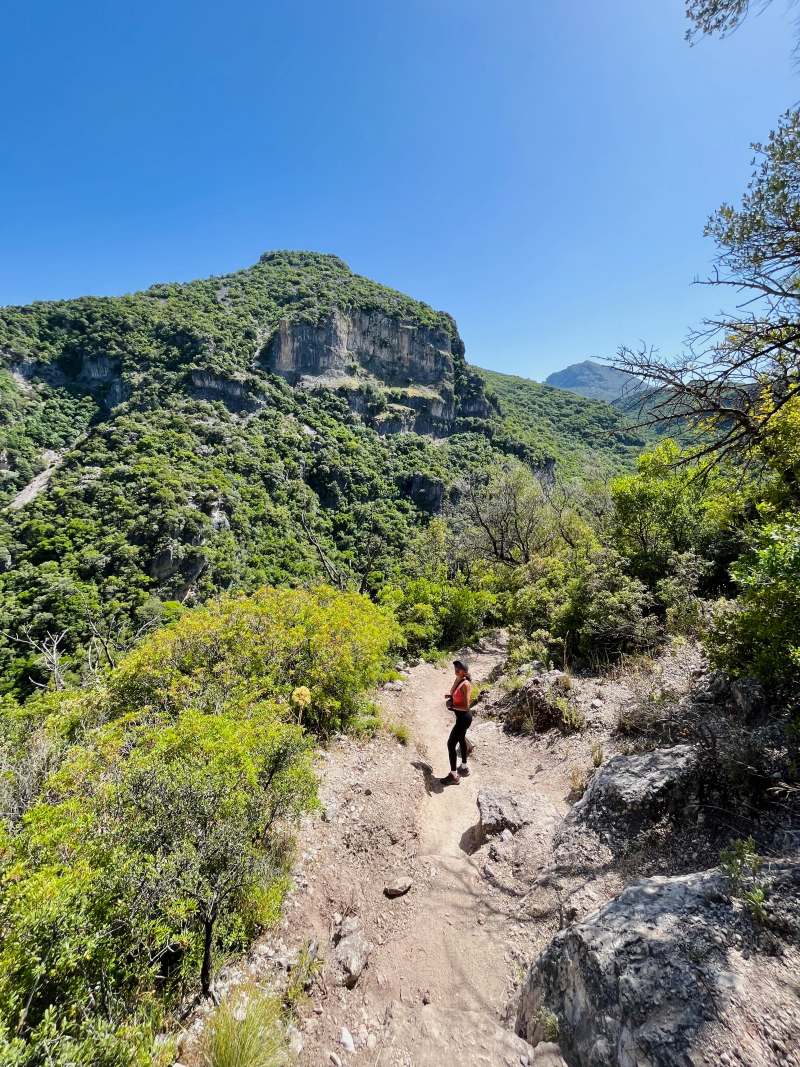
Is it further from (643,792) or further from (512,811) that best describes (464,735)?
(643,792)

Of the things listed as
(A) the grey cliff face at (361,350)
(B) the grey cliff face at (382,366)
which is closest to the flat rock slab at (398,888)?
(B) the grey cliff face at (382,366)

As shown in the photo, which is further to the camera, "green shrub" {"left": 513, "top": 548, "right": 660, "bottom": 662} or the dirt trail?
"green shrub" {"left": 513, "top": 548, "right": 660, "bottom": 662}

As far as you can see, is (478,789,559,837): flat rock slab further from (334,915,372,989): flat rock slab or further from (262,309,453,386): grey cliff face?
(262,309,453,386): grey cliff face

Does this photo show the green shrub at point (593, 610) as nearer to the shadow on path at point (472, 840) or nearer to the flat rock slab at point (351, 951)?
the shadow on path at point (472, 840)

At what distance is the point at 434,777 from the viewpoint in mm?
6133

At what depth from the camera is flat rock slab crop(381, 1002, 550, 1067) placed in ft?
7.84

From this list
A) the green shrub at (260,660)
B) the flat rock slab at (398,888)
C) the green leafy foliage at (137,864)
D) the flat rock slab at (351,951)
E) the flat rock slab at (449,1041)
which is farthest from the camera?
the green shrub at (260,660)

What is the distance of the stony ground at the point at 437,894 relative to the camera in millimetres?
2795

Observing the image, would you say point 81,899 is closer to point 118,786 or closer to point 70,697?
point 118,786

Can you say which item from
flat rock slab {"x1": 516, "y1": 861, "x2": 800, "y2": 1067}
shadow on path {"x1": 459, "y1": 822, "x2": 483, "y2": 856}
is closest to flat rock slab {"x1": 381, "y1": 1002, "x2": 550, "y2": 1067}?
flat rock slab {"x1": 516, "y1": 861, "x2": 800, "y2": 1067}

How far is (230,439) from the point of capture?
2552 inches

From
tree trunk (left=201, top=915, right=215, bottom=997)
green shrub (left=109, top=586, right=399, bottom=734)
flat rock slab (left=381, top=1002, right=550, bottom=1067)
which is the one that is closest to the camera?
flat rock slab (left=381, top=1002, right=550, bottom=1067)

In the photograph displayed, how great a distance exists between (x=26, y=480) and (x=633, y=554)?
247ft

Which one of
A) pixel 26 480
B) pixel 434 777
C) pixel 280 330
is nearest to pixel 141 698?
pixel 434 777
